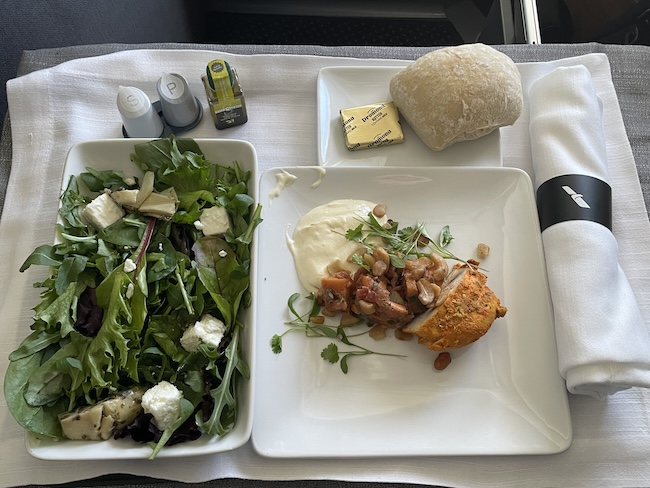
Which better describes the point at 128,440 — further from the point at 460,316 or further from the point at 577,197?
the point at 577,197

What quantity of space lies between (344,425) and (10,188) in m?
0.95

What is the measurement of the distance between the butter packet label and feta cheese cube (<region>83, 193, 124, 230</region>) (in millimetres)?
536

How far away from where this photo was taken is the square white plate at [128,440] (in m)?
Answer: 0.93

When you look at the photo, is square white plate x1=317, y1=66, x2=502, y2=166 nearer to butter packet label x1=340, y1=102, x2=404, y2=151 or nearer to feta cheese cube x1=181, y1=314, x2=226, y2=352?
butter packet label x1=340, y1=102, x2=404, y2=151

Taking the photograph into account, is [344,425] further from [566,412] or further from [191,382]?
[566,412]

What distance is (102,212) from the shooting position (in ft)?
3.65

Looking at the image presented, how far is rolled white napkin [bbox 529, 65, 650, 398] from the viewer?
3.44 feet

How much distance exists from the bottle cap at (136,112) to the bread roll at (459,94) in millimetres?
576

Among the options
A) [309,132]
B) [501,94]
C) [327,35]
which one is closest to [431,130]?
[501,94]

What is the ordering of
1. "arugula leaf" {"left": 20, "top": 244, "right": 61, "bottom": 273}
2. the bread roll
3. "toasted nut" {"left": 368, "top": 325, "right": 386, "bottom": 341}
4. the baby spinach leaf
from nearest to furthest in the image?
the baby spinach leaf < "arugula leaf" {"left": 20, "top": 244, "right": 61, "bottom": 273} < "toasted nut" {"left": 368, "top": 325, "right": 386, "bottom": 341} < the bread roll

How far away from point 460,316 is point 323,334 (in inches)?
10.8

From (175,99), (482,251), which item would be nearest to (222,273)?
A: (175,99)

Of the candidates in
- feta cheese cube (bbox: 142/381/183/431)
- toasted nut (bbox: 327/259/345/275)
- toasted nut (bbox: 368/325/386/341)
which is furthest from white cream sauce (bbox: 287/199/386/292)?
feta cheese cube (bbox: 142/381/183/431)

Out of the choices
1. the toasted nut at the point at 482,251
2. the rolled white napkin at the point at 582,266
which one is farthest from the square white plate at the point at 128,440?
the rolled white napkin at the point at 582,266
